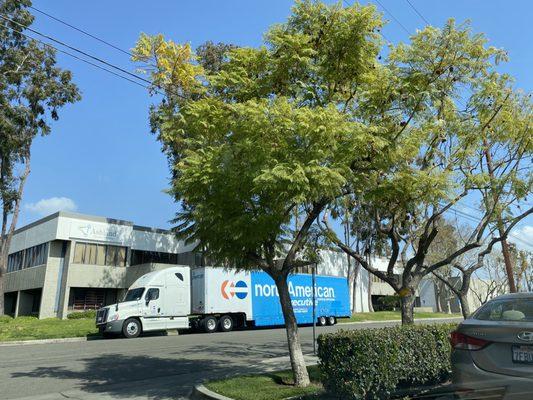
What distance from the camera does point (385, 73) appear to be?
31.5ft

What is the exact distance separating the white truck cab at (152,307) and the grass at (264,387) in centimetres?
1506

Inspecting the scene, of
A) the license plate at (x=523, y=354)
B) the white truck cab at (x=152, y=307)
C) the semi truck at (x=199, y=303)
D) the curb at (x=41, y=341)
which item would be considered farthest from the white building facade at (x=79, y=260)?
the license plate at (x=523, y=354)

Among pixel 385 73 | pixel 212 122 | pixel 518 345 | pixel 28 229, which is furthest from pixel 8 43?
pixel 518 345

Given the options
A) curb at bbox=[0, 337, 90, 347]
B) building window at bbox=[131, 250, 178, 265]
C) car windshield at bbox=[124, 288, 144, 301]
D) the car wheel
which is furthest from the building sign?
curb at bbox=[0, 337, 90, 347]

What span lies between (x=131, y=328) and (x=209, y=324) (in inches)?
182

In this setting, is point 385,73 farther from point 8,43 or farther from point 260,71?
point 8,43

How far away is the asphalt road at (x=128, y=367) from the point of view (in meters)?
10.3

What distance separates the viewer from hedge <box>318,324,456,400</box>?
7316mm

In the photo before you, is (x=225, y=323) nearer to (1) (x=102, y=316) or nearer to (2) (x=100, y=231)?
(1) (x=102, y=316)

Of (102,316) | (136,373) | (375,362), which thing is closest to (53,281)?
(102,316)

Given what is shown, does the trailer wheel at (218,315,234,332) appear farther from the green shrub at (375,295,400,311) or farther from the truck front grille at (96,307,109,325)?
the green shrub at (375,295,400,311)

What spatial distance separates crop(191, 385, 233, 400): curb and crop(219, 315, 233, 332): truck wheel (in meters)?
18.5

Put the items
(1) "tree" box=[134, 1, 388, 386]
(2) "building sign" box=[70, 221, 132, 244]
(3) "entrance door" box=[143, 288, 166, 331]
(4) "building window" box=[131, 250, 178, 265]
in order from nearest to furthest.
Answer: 1. (1) "tree" box=[134, 1, 388, 386]
2. (3) "entrance door" box=[143, 288, 166, 331]
3. (2) "building sign" box=[70, 221, 132, 244]
4. (4) "building window" box=[131, 250, 178, 265]

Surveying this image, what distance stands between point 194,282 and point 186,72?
18498 millimetres
